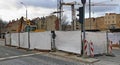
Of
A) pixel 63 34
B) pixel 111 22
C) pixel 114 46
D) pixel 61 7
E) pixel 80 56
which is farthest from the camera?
pixel 111 22

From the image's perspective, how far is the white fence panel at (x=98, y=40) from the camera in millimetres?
21078

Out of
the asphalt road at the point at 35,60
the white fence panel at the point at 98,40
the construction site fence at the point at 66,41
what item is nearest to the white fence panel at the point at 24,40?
the construction site fence at the point at 66,41

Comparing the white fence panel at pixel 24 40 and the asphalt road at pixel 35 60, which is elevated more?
the white fence panel at pixel 24 40

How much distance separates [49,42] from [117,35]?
14433 mm

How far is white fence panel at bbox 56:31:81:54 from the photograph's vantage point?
21375 mm

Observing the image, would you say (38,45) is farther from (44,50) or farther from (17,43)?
(17,43)

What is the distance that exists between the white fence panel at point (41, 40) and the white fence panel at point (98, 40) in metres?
6.41

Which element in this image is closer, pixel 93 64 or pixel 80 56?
pixel 93 64

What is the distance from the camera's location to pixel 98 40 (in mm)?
21750

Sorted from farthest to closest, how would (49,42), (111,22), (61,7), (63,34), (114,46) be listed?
(111,22) → (61,7) → (114,46) → (49,42) → (63,34)

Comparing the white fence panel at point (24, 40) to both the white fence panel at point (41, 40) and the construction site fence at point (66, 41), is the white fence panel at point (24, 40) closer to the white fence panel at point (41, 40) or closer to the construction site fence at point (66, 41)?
the construction site fence at point (66, 41)

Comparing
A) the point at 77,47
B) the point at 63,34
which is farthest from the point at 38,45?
the point at 77,47

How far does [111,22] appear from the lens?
5143 inches

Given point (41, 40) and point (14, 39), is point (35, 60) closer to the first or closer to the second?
point (41, 40)
